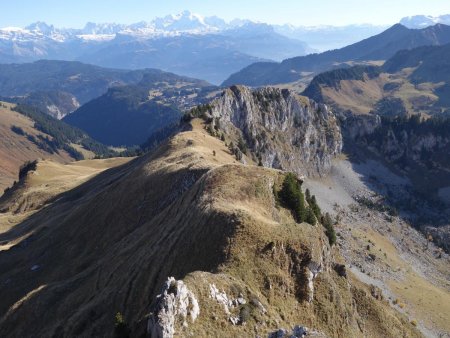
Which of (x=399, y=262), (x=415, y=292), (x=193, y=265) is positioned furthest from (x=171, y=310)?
(x=399, y=262)

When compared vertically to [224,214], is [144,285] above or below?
below

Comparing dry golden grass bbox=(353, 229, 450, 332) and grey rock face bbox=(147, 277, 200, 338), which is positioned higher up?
grey rock face bbox=(147, 277, 200, 338)

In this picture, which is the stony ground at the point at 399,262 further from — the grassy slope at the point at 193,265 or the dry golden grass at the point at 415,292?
the grassy slope at the point at 193,265

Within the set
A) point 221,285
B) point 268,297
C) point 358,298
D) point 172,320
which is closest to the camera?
point 172,320

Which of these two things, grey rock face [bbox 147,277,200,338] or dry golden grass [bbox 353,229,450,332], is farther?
dry golden grass [bbox 353,229,450,332]

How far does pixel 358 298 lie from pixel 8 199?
153m

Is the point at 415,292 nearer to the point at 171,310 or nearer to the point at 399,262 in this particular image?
the point at 399,262

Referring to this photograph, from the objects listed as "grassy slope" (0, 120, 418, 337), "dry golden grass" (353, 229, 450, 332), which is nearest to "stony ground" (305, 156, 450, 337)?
"dry golden grass" (353, 229, 450, 332)

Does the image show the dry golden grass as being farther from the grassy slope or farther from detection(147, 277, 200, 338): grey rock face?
detection(147, 277, 200, 338): grey rock face

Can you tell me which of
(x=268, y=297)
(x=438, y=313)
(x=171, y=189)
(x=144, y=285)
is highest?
(x=268, y=297)

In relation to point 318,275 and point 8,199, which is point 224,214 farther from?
point 8,199

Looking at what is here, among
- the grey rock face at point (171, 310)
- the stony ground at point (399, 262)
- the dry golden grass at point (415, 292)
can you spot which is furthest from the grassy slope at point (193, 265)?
the stony ground at point (399, 262)

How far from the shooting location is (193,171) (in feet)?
303

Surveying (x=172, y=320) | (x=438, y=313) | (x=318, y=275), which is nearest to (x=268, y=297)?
(x=318, y=275)
